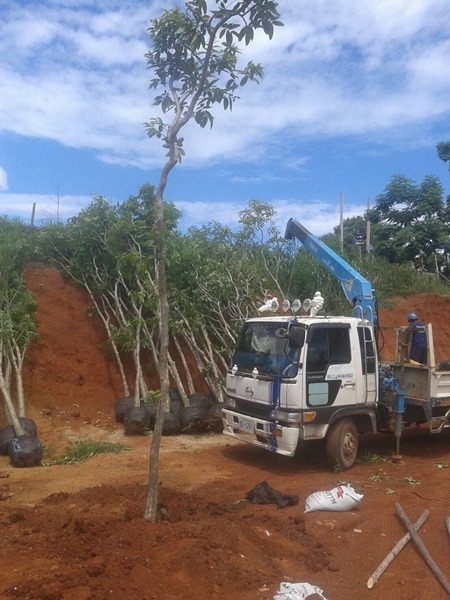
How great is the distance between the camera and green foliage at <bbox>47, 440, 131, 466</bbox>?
9.27 metres

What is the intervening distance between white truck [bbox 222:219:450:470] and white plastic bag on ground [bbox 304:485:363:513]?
131cm

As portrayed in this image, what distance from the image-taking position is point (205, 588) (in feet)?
14.2

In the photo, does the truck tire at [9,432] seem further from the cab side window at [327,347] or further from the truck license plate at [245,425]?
the cab side window at [327,347]

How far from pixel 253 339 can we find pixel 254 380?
0.71 meters

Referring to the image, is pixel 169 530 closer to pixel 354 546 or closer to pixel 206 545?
pixel 206 545

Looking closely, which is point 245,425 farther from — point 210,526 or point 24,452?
point 24,452

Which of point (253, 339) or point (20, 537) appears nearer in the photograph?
point (20, 537)

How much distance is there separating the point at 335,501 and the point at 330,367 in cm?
214

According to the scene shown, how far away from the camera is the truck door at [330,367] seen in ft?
25.8

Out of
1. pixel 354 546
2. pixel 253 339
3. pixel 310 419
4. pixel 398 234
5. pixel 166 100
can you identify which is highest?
pixel 398 234

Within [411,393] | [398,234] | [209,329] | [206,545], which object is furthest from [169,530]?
[398,234]

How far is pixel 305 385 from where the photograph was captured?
7.76m

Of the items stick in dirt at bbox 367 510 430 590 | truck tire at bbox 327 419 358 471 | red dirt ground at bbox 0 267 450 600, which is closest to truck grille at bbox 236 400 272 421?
red dirt ground at bbox 0 267 450 600

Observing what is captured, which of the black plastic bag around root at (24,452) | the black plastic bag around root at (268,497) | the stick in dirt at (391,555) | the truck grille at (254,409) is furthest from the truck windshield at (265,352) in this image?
the black plastic bag around root at (24,452)
